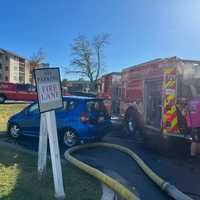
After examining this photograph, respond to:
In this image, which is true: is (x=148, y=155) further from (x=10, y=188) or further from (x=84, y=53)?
(x=84, y=53)

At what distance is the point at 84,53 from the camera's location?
187ft

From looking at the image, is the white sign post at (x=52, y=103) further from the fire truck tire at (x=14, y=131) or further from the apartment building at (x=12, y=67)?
the apartment building at (x=12, y=67)

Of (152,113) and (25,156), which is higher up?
(152,113)

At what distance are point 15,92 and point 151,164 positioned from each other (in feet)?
74.9

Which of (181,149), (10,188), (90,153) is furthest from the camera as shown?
(181,149)

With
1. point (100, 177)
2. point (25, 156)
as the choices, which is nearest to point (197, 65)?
point (100, 177)

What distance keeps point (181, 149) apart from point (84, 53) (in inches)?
1969

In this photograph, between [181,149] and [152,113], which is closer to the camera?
[181,149]

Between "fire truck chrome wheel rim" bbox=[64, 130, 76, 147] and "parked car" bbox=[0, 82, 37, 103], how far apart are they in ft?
63.2

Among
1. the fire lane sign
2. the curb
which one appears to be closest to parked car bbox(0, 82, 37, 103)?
the fire lane sign

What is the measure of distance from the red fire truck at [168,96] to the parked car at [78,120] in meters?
1.58

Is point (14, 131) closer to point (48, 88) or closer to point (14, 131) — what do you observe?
point (14, 131)

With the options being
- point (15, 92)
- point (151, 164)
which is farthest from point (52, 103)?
point (15, 92)

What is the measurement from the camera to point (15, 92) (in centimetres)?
2748
